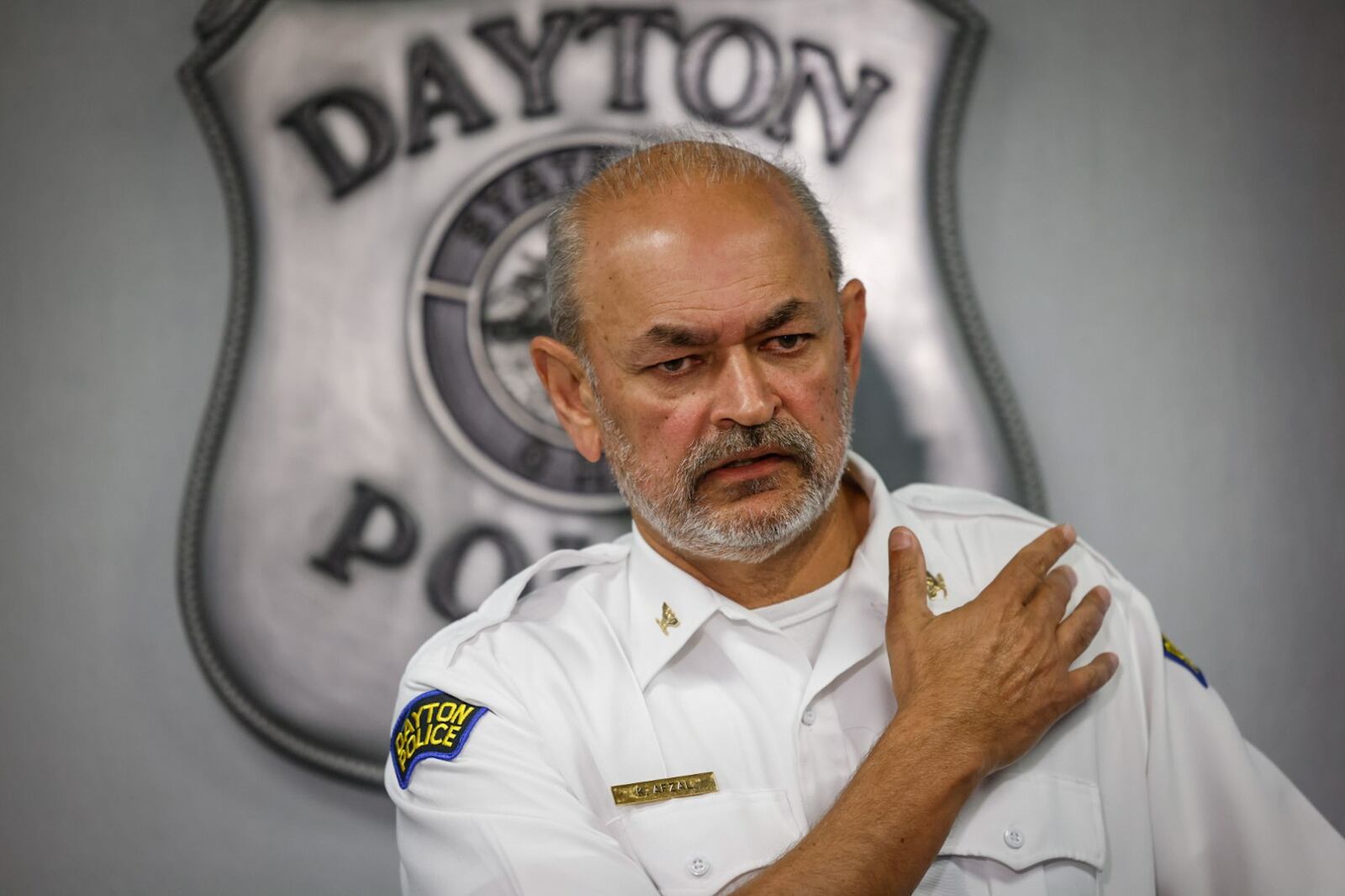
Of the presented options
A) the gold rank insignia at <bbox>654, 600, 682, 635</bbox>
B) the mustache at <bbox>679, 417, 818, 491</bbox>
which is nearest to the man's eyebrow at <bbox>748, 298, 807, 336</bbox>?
the mustache at <bbox>679, 417, 818, 491</bbox>

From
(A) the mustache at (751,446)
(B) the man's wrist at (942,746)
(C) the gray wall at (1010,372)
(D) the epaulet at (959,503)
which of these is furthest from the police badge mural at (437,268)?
(B) the man's wrist at (942,746)

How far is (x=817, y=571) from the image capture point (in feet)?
4.96

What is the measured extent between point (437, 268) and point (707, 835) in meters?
1.02

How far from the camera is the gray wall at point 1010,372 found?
6.12 ft

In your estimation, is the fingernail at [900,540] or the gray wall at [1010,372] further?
the gray wall at [1010,372]

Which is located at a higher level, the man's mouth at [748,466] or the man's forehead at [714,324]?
the man's forehead at [714,324]

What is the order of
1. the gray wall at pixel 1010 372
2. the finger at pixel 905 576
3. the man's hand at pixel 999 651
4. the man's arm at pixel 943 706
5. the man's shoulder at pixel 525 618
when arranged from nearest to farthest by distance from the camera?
the man's arm at pixel 943 706
the man's hand at pixel 999 651
the finger at pixel 905 576
the man's shoulder at pixel 525 618
the gray wall at pixel 1010 372

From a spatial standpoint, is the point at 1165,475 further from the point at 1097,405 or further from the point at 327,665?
the point at 327,665

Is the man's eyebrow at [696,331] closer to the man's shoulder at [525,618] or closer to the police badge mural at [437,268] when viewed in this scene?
the man's shoulder at [525,618]

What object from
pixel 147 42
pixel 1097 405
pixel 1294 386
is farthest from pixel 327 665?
pixel 1294 386

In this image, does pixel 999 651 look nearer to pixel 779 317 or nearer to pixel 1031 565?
pixel 1031 565

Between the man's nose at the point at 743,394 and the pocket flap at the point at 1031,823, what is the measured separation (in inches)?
19.9

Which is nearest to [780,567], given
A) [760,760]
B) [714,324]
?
[760,760]

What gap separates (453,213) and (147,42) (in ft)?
1.93
